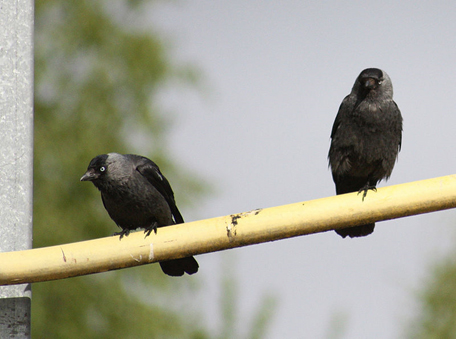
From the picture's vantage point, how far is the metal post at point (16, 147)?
2566 millimetres

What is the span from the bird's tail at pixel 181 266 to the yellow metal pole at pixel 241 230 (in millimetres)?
1744

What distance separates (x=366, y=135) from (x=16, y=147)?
2.91 m

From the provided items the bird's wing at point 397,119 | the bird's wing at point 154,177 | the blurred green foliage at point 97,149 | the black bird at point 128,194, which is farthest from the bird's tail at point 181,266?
the blurred green foliage at point 97,149

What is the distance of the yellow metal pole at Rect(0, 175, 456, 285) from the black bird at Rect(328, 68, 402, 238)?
2164mm

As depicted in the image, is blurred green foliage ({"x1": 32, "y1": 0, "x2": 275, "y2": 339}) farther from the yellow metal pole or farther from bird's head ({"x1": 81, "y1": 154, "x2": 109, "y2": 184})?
the yellow metal pole

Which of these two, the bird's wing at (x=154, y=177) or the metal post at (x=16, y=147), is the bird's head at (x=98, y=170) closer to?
the bird's wing at (x=154, y=177)

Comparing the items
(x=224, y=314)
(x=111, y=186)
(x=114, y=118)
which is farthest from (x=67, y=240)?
(x=111, y=186)

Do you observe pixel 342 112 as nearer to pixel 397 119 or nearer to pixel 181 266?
pixel 397 119

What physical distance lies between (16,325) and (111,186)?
2.16 metres

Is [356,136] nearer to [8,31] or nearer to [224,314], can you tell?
[8,31]

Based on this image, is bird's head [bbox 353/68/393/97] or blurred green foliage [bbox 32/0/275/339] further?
blurred green foliage [bbox 32/0/275/339]

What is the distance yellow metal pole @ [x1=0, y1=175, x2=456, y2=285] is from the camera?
2.53m

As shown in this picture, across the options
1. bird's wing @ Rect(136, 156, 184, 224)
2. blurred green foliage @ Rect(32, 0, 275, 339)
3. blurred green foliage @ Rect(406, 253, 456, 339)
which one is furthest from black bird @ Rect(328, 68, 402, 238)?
blurred green foliage @ Rect(406, 253, 456, 339)

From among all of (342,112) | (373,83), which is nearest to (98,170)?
(342,112)
